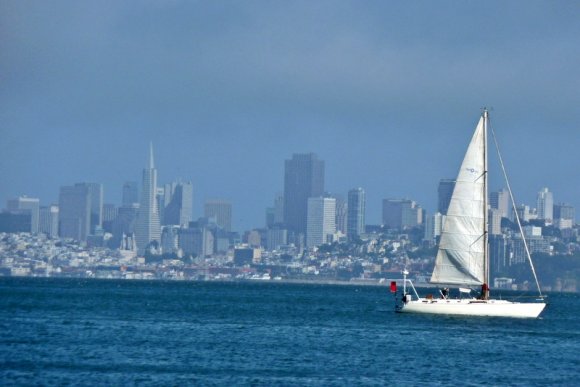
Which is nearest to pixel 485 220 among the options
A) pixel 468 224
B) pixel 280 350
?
pixel 468 224

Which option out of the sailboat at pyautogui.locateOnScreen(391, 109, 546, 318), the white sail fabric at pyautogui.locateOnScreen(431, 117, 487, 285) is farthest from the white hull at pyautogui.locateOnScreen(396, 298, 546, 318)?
the white sail fabric at pyautogui.locateOnScreen(431, 117, 487, 285)

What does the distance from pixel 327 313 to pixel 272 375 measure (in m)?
56.3

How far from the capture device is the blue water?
198 feet

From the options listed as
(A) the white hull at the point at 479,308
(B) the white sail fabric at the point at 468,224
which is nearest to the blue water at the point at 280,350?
(A) the white hull at the point at 479,308

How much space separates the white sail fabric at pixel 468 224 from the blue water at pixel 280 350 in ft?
11.4

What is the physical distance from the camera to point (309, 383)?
58344 mm

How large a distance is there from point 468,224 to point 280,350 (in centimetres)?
2968

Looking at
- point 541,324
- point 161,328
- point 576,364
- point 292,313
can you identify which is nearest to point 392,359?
point 576,364

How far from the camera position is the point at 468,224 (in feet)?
324

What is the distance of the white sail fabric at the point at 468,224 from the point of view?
98.7 m

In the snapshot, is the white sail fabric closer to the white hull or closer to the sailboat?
the sailboat

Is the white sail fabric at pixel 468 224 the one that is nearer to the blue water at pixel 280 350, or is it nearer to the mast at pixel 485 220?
the mast at pixel 485 220

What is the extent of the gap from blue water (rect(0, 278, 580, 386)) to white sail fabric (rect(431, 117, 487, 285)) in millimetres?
3461

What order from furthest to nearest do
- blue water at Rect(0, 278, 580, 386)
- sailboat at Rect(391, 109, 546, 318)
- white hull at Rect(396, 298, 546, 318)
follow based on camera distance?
sailboat at Rect(391, 109, 546, 318), white hull at Rect(396, 298, 546, 318), blue water at Rect(0, 278, 580, 386)
